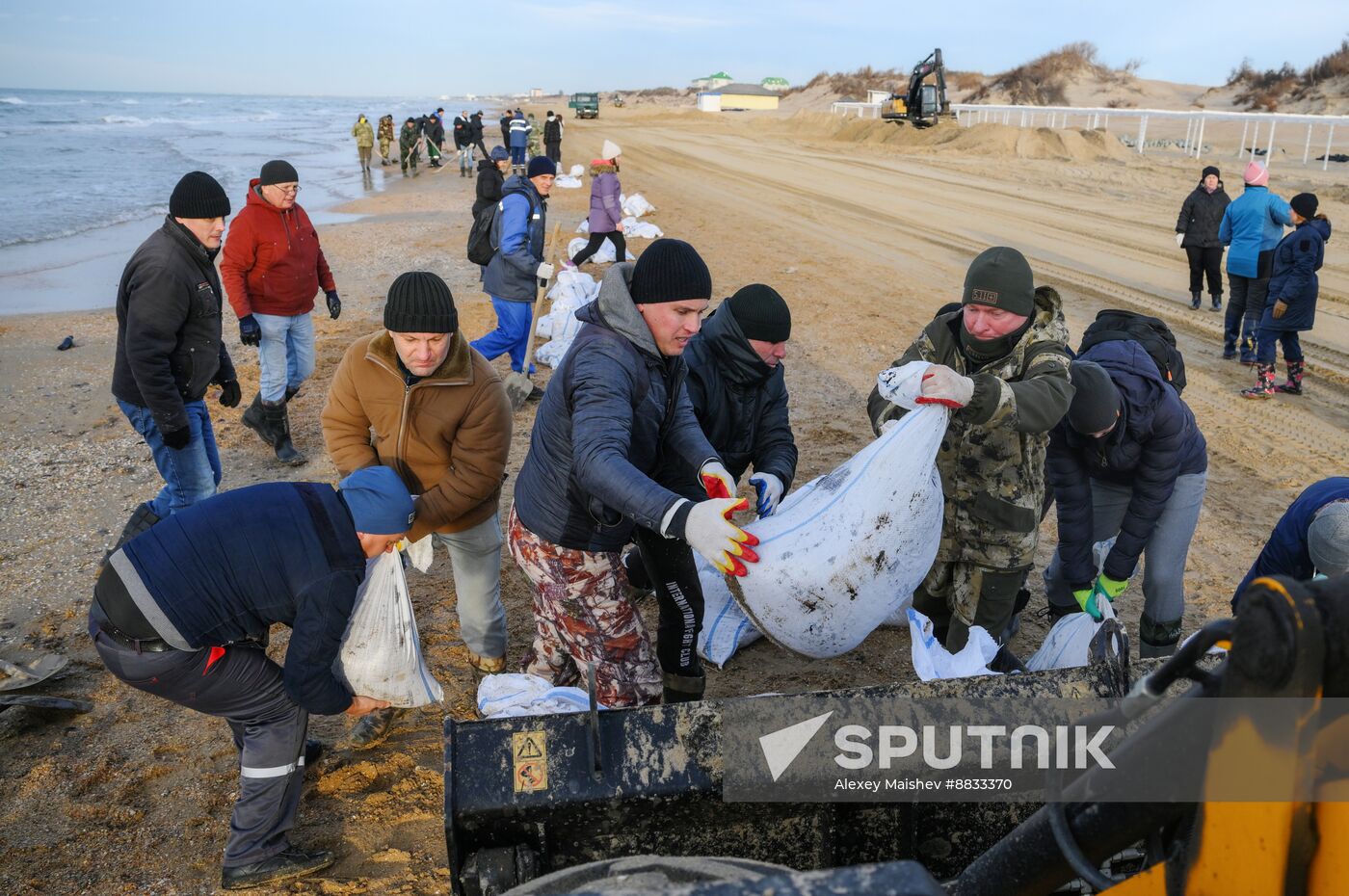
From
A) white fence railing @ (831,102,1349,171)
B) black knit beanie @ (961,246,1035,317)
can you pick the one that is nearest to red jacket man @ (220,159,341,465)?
black knit beanie @ (961,246,1035,317)

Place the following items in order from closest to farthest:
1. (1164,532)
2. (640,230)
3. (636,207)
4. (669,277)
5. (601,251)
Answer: (669,277)
(1164,532)
(601,251)
(640,230)
(636,207)

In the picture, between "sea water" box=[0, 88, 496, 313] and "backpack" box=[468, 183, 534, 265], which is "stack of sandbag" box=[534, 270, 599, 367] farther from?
"sea water" box=[0, 88, 496, 313]

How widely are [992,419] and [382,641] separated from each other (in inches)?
77.5

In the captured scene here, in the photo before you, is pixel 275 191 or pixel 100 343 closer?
pixel 275 191

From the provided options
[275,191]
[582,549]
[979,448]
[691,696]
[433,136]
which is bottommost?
[691,696]

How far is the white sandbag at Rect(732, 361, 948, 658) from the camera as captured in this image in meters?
2.70

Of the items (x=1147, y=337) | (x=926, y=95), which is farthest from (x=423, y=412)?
(x=926, y=95)

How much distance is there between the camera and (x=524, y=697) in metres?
2.86

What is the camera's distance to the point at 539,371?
25.8 ft

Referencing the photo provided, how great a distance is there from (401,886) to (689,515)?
1.56 metres

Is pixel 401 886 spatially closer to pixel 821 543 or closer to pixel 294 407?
pixel 821 543

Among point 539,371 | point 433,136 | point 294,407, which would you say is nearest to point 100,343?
point 294,407

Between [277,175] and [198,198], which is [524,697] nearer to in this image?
[198,198]

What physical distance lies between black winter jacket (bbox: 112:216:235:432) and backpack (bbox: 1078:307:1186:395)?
395 centimetres
